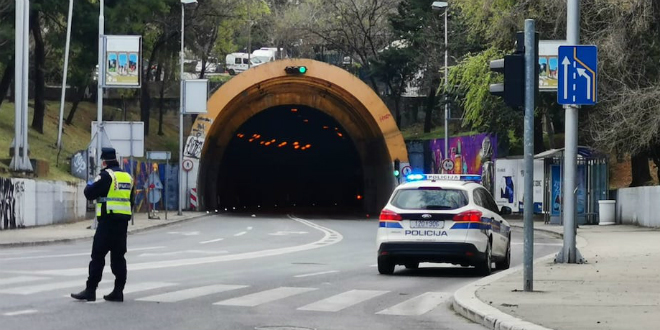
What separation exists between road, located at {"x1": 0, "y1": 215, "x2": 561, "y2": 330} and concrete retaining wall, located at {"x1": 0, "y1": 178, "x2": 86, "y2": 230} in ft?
26.5

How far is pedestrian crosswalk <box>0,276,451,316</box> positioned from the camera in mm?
15023

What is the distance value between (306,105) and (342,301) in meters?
55.2

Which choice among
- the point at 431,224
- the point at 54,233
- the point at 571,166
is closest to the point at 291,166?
the point at 54,233

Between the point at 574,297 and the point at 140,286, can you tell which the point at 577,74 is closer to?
the point at 574,297

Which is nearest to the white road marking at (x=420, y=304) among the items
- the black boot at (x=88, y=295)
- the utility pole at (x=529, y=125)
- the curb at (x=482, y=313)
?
the curb at (x=482, y=313)

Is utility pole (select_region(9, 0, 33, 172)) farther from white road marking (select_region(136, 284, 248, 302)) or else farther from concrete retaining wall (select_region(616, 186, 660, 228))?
white road marking (select_region(136, 284, 248, 302))

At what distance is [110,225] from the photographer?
49.5ft

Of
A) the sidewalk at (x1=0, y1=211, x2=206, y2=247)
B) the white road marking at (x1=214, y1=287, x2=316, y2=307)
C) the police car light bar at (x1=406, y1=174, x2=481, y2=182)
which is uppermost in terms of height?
the police car light bar at (x1=406, y1=174, x2=481, y2=182)

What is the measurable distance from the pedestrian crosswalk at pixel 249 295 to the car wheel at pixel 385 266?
3.40 m

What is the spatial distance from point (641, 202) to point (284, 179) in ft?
192

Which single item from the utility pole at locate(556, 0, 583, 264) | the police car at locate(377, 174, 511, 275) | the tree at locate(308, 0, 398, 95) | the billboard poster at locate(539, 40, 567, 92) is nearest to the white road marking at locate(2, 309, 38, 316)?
the police car at locate(377, 174, 511, 275)

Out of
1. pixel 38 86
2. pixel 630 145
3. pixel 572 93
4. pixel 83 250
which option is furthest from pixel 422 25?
pixel 572 93

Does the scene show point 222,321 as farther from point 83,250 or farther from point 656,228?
Answer: point 656,228

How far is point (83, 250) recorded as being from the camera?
2806 centimetres
